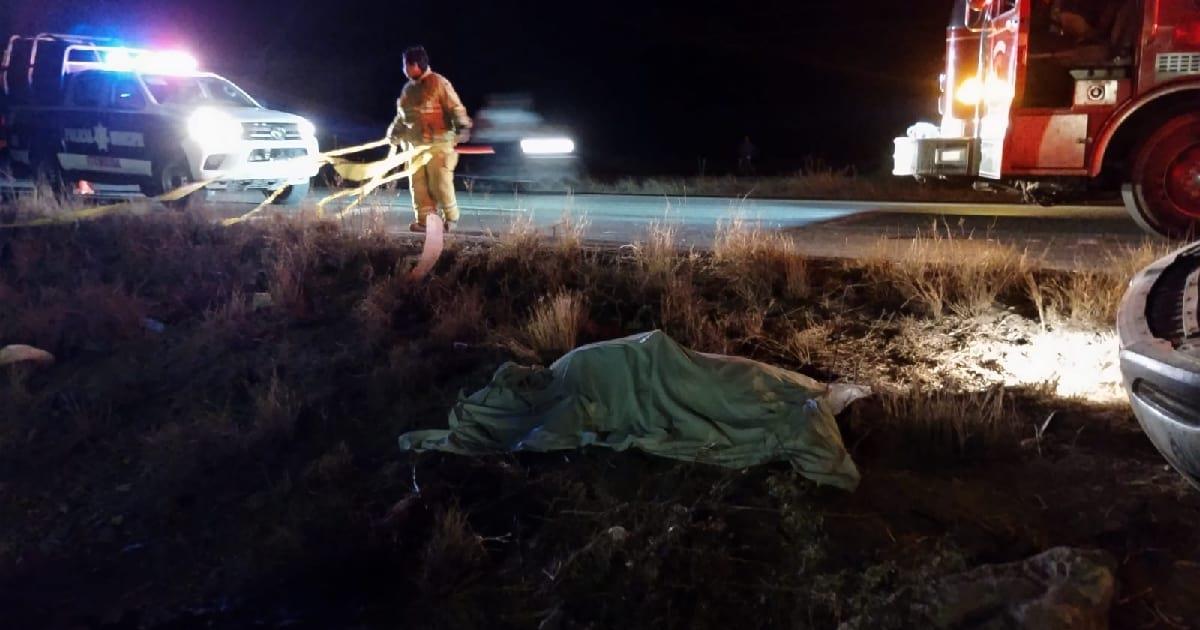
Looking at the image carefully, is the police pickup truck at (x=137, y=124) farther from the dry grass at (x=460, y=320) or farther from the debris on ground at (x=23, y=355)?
the dry grass at (x=460, y=320)

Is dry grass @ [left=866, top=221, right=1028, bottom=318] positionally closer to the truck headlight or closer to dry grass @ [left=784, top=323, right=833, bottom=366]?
dry grass @ [left=784, top=323, right=833, bottom=366]

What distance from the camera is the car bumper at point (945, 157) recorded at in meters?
10.0

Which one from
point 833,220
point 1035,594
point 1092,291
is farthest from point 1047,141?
point 1035,594

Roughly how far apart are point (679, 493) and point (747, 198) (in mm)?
10165

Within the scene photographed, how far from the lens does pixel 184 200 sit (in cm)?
1232

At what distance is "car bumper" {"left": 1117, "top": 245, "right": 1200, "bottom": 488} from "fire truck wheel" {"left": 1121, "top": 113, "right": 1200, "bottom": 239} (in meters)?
5.48

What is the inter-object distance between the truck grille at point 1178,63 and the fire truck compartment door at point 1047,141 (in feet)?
2.30

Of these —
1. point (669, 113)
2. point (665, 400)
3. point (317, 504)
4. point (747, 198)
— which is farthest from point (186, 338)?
point (669, 113)

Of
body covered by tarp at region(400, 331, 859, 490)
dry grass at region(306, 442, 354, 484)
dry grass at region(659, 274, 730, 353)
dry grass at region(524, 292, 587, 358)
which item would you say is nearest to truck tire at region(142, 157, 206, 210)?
dry grass at region(524, 292, 587, 358)

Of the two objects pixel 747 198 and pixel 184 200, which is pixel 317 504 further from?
pixel 747 198

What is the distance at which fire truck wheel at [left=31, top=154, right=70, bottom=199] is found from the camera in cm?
1335

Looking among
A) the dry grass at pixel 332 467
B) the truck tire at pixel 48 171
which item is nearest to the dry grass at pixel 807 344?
the dry grass at pixel 332 467

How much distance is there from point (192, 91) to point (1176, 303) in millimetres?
11792

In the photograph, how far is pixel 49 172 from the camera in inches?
533
